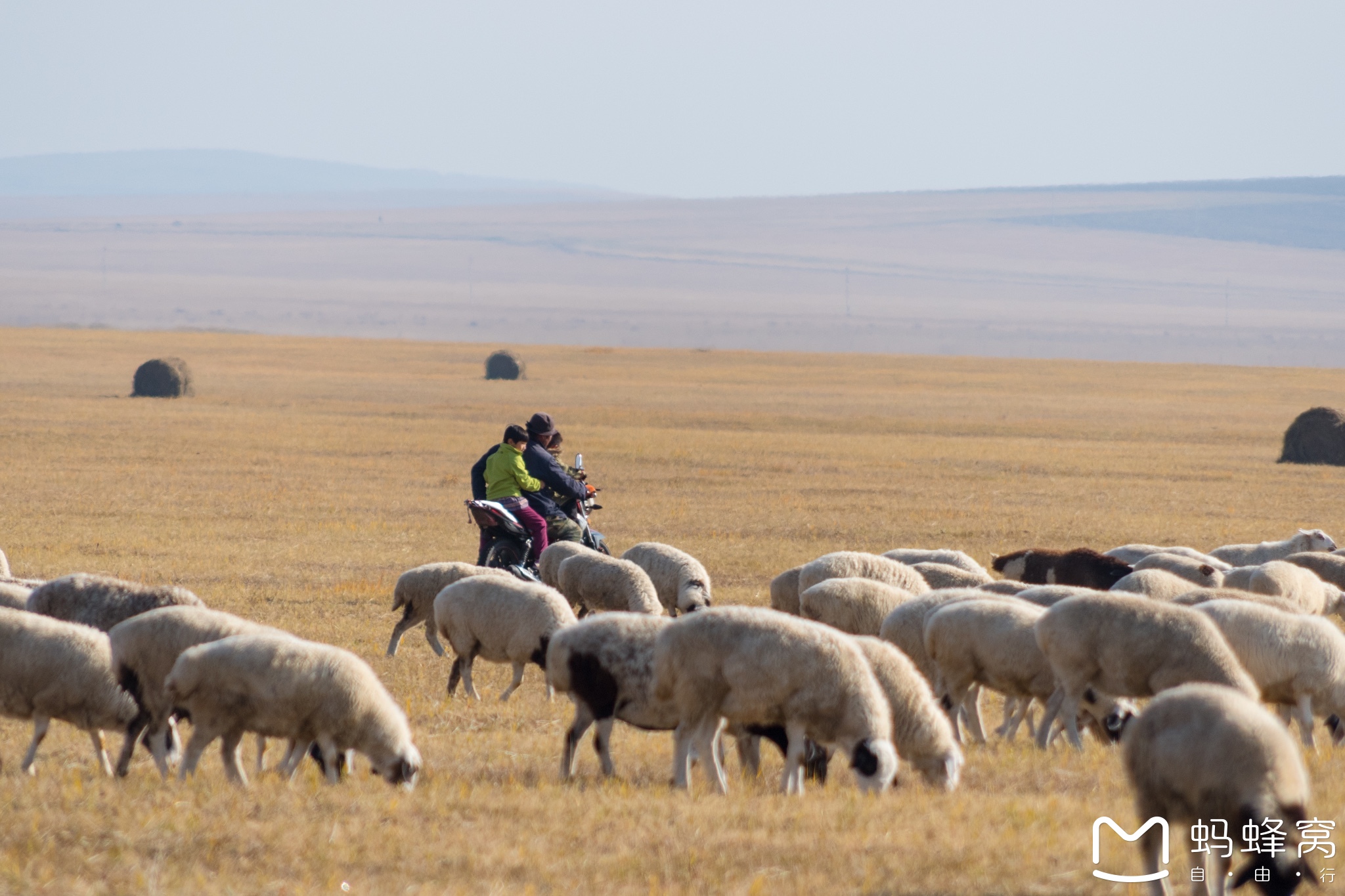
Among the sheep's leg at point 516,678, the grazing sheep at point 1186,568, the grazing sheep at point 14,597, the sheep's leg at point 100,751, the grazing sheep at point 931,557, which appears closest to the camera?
the sheep's leg at point 100,751

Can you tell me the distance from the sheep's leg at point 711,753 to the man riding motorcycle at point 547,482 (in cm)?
607

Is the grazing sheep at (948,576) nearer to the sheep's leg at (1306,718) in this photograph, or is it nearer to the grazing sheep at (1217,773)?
the sheep's leg at (1306,718)

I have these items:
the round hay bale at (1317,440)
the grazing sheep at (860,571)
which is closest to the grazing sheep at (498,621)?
the grazing sheep at (860,571)

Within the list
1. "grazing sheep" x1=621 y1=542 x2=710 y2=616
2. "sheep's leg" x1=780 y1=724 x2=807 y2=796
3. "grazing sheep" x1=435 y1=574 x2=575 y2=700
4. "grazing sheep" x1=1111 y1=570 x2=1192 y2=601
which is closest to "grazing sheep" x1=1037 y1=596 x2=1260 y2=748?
"sheep's leg" x1=780 y1=724 x2=807 y2=796

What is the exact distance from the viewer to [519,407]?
161 ft

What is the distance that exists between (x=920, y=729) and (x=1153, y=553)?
881 centimetres

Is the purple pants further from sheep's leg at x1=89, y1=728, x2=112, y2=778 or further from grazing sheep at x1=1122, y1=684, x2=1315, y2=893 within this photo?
grazing sheep at x1=1122, y1=684, x2=1315, y2=893

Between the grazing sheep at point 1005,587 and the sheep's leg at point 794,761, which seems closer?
the sheep's leg at point 794,761

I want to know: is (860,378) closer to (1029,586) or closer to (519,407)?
(519,407)

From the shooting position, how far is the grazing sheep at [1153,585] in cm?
1272

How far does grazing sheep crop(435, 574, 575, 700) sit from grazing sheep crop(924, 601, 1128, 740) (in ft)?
9.59

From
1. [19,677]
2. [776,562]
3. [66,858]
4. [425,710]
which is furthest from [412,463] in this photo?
[66,858]

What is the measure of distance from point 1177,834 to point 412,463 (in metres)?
25.6

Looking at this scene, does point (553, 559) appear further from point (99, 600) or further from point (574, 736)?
point (574, 736)
